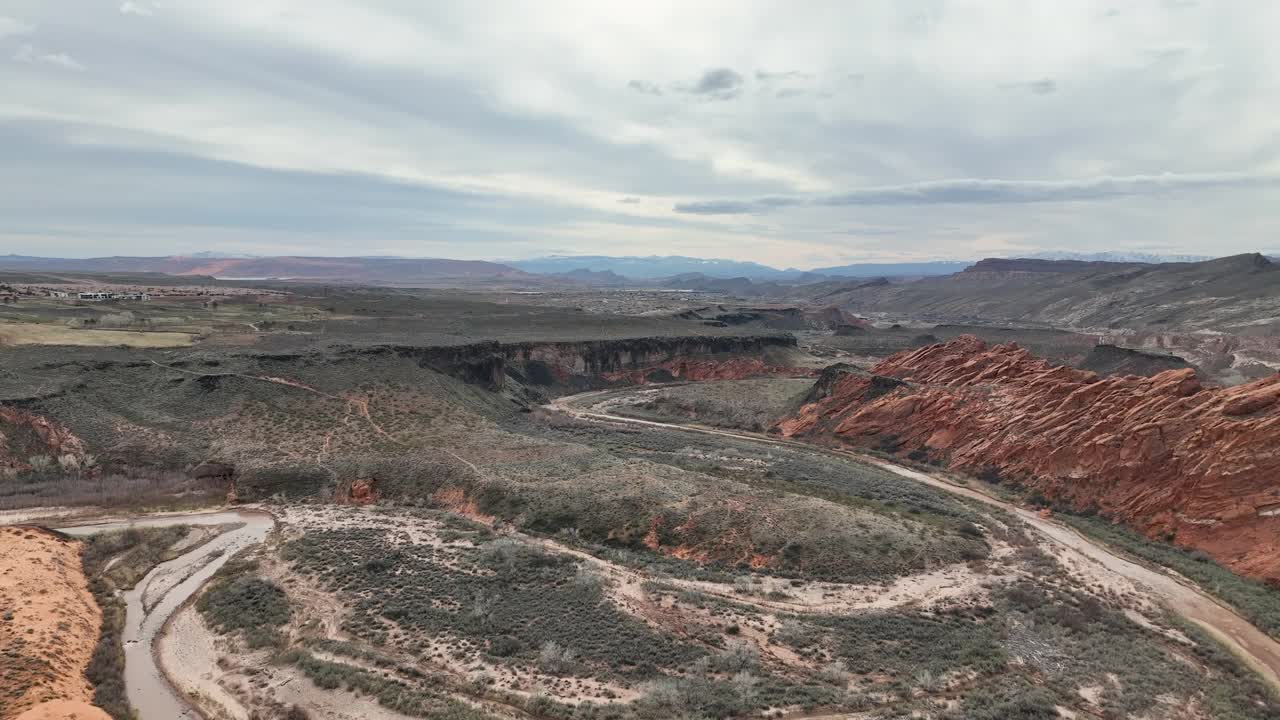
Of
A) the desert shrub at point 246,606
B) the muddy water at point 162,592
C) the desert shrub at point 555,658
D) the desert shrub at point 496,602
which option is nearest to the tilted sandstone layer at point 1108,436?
the desert shrub at point 496,602

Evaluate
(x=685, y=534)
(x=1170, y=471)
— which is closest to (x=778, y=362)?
(x=1170, y=471)

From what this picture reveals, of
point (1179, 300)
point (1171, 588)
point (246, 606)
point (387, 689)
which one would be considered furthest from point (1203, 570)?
point (1179, 300)

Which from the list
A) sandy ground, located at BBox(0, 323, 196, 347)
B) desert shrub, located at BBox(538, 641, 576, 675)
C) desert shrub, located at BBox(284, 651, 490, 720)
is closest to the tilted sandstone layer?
desert shrub, located at BBox(538, 641, 576, 675)

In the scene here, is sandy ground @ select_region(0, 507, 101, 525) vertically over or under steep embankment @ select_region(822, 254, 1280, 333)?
under

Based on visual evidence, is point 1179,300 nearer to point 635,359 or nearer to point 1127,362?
point 1127,362

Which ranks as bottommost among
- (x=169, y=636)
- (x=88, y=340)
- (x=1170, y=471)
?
(x=169, y=636)

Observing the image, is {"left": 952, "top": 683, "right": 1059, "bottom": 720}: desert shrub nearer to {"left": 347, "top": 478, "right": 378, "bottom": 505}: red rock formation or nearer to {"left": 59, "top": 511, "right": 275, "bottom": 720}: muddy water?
{"left": 59, "top": 511, "right": 275, "bottom": 720}: muddy water

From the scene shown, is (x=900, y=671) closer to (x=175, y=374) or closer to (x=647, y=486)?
(x=647, y=486)
